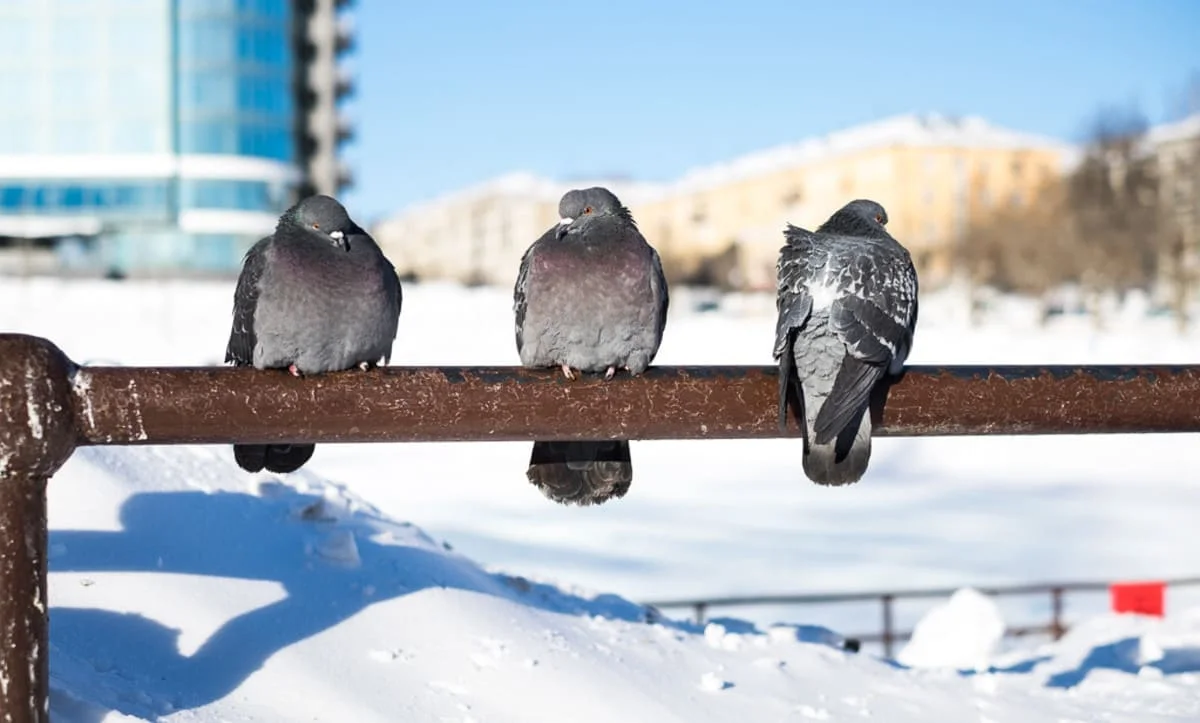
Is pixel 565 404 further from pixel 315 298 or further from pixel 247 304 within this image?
pixel 247 304

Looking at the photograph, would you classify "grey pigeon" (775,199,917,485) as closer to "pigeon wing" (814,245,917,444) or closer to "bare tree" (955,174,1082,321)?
"pigeon wing" (814,245,917,444)

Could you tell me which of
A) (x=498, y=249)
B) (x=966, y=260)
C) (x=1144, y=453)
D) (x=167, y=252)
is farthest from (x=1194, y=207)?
(x=498, y=249)

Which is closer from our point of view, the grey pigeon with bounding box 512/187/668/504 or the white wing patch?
the white wing patch

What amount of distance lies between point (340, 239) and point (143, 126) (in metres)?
50.0

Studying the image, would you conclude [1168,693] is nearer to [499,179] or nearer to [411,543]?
[411,543]

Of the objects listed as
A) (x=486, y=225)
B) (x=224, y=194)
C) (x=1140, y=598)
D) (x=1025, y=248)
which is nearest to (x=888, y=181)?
(x=1025, y=248)

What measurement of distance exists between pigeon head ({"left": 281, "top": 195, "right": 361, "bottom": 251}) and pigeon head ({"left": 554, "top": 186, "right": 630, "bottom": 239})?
66 centimetres

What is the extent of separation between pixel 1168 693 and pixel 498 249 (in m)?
90.3

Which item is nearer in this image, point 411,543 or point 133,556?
point 133,556

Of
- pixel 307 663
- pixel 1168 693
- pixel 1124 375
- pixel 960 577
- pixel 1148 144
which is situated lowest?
pixel 960 577

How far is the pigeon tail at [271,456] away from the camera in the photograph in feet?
12.3

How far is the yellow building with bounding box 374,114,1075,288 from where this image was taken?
238ft

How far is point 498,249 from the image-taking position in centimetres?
9512

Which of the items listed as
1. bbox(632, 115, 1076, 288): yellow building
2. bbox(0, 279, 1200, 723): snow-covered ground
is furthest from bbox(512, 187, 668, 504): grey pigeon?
bbox(632, 115, 1076, 288): yellow building
